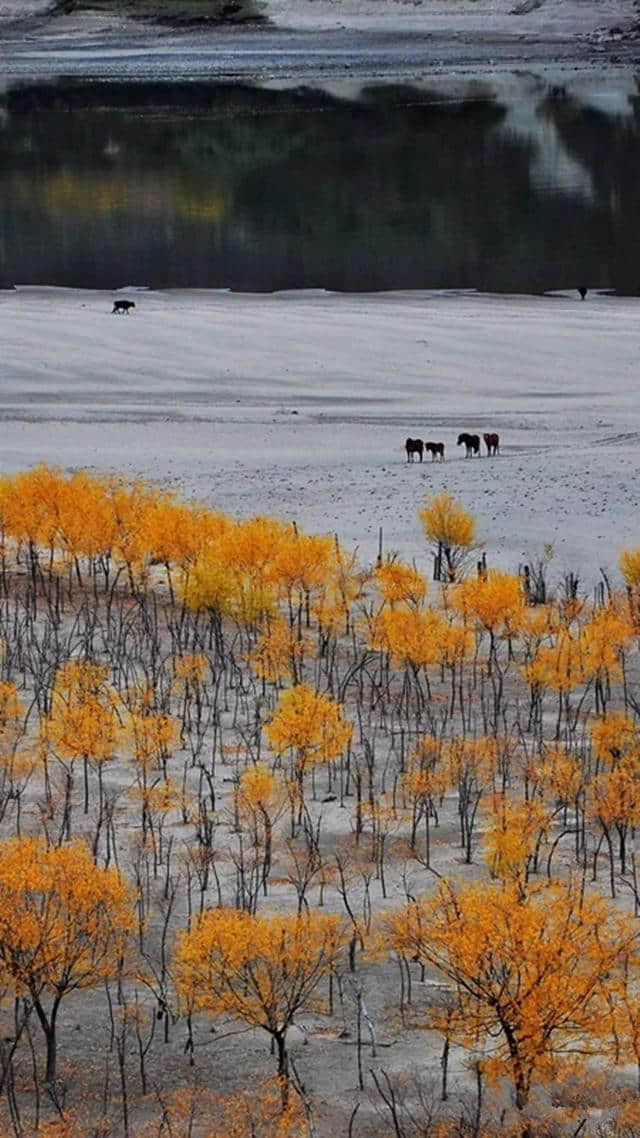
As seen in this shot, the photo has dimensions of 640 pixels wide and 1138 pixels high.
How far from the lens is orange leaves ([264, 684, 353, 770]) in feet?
46.0

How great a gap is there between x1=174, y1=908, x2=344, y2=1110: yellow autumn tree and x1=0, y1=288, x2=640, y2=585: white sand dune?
9.76 meters

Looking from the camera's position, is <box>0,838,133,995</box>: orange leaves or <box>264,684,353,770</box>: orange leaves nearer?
<box>0,838,133,995</box>: orange leaves

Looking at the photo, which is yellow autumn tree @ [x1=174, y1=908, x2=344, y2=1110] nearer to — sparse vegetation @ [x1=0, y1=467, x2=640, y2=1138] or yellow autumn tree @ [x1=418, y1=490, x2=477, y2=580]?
sparse vegetation @ [x1=0, y1=467, x2=640, y2=1138]

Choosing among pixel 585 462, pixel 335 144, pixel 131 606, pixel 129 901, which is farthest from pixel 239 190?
pixel 129 901

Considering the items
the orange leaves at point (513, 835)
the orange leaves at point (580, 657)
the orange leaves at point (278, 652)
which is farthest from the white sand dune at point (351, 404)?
the orange leaves at point (513, 835)

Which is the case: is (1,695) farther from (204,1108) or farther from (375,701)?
(204,1108)

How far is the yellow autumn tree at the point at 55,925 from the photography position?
10.2 meters

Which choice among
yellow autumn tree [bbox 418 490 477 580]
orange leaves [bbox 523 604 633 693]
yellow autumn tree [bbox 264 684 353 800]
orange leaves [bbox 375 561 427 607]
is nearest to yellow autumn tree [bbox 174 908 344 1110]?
yellow autumn tree [bbox 264 684 353 800]

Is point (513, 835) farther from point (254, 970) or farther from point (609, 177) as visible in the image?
point (609, 177)

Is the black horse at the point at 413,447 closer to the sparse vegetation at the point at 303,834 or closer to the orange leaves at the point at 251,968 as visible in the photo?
the sparse vegetation at the point at 303,834

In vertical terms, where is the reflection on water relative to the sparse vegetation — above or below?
above

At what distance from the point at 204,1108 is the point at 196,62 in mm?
90479

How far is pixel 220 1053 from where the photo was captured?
1043cm

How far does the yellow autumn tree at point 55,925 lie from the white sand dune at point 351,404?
31.6ft
